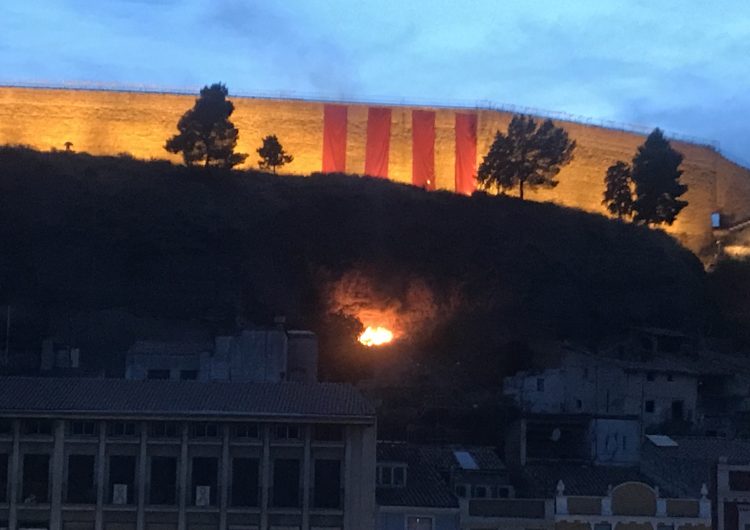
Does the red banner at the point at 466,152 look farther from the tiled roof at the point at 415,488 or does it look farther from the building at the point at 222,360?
the tiled roof at the point at 415,488

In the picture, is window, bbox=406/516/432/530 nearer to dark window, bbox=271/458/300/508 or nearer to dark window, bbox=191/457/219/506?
dark window, bbox=271/458/300/508

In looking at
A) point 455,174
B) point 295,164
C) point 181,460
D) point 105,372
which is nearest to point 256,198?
point 295,164

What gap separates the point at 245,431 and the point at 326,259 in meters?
20.9

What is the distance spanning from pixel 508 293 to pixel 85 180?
66.5 ft

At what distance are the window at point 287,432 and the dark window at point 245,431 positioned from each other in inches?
20.3

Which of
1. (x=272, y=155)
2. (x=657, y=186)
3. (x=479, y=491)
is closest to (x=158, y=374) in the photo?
(x=479, y=491)

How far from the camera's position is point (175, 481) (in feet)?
88.9

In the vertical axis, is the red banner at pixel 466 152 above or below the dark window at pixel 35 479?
above

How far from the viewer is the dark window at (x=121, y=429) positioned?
2731cm

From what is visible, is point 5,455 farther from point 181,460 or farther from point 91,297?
point 91,297

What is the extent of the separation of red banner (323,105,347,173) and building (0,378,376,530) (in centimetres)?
3220

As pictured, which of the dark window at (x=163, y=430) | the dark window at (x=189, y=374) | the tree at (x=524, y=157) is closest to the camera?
the dark window at (x=163, y=430)

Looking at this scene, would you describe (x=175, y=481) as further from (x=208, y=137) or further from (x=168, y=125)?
(x=168, y=125)

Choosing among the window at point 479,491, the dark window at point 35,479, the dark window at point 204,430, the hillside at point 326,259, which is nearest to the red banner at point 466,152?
the hillside at point 326,259
